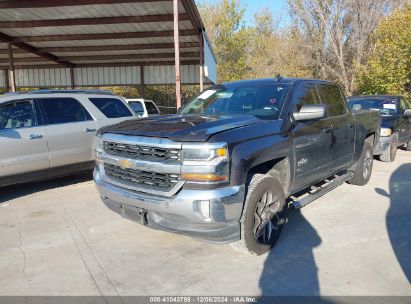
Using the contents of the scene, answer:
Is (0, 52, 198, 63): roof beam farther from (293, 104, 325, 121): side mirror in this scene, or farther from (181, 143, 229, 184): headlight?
(181, 143, 229, 184): headlight

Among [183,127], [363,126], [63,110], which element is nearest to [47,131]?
[63,110]

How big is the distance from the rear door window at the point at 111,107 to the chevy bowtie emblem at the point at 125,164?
4046 millimetres

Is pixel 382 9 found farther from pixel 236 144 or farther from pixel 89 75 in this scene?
pixel 236 144

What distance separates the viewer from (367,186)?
711cm

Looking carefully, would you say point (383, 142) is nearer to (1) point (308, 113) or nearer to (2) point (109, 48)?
(1) point (308, 113)

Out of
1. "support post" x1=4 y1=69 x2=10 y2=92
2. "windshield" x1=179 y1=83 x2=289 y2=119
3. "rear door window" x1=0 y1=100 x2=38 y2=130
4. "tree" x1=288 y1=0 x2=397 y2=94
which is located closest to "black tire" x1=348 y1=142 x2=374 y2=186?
"windshield" x1=179 y1=83 x2=289 y2=119

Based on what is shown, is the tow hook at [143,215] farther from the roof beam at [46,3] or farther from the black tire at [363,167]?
the roof beam at [46,3]

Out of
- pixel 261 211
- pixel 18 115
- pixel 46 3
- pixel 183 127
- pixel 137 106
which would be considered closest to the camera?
pixel 183 127

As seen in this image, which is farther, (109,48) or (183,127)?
(109,48)

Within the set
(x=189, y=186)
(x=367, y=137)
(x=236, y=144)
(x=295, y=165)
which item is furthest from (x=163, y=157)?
(x=367, y=137)

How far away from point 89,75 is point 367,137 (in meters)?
20.2

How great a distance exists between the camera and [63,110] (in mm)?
6984

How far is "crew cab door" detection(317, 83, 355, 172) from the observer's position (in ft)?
17.9

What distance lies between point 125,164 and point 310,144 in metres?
2.35
